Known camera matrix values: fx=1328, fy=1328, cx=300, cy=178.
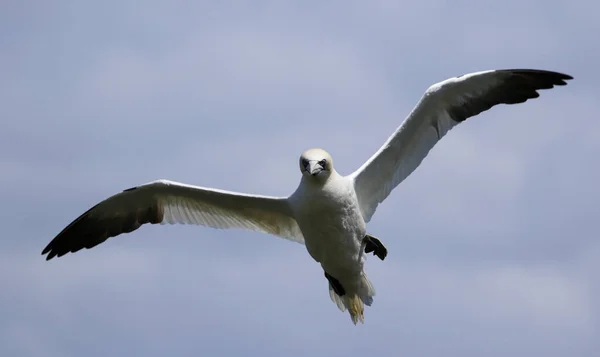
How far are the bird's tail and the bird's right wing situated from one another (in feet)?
3.24

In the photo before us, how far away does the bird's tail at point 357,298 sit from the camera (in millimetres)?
17719

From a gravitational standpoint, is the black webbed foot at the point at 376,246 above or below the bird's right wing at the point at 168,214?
below

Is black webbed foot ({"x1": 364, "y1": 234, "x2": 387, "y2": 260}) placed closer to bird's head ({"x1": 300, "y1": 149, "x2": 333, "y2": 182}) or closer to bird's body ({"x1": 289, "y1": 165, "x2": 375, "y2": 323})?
bird's body ({"x1": 289, "y1": 165, "x2": 375, "y2": 323})

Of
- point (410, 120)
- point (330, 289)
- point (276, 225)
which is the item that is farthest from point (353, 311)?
point (410, 120)

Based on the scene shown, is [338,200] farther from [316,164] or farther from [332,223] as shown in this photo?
[316,164]

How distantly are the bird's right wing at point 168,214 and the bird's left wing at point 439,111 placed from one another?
1351mm

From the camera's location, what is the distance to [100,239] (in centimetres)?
1877

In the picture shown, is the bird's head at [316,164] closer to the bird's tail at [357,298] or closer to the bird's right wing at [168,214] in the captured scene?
the bird's right wing at [168,214]

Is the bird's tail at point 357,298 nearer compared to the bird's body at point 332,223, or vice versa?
the bird's body at point 332,223

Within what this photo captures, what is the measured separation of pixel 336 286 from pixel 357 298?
1.11ft

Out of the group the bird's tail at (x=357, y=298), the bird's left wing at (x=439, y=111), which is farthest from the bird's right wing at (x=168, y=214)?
the bird's left wing at (x=439, y=111)

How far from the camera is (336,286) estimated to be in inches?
701

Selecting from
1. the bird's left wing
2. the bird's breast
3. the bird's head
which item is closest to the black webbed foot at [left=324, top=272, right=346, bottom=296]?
the bird's breast

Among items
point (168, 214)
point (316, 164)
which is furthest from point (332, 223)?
point (168, 214)
